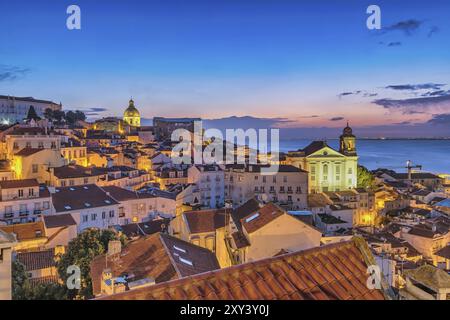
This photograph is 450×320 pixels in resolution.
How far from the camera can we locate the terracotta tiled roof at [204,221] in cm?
1587

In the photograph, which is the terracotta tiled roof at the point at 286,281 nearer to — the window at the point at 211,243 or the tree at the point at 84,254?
the tree at the point at 84,254

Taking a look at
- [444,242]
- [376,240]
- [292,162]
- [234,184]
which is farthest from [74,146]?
[444,242]

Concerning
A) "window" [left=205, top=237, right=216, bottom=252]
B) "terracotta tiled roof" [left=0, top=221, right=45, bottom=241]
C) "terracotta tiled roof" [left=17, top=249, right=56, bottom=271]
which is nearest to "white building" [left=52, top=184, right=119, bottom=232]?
"terracotta tiled roof" [left=0, top=221, right=45, bottom=241]

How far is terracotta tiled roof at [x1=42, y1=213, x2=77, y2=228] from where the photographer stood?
1944 centimetres

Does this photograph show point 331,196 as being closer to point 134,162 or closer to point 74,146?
point 134,162

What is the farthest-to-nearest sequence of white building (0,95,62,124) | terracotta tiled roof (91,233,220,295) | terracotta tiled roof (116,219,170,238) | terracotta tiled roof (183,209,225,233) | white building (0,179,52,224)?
white building (0,95,62,124) → white building (0,179,52,224) → terracotta tiled roof (116,219,170,238) → terracotta tiled roof (183,209,225,233) → terracotta tiled roof (91,233,220,295)

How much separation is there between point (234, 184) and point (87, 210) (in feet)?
63.0

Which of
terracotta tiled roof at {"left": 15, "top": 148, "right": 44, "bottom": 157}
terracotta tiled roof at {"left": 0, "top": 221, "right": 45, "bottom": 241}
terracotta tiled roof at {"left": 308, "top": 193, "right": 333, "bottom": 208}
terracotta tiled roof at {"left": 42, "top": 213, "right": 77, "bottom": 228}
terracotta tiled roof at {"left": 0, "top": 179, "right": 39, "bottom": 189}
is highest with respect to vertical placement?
terracotta tiled roof at {"left": 15, "top": 148, "right": 44, "bottom": 157}

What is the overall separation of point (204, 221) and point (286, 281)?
13295 mm

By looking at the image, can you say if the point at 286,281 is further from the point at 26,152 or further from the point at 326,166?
the point at 326,166

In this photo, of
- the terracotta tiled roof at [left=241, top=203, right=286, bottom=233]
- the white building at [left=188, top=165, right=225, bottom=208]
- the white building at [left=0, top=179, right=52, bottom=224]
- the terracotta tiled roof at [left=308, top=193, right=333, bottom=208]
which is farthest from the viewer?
the white building at [left=188, top=165, right=225, bottom=208]

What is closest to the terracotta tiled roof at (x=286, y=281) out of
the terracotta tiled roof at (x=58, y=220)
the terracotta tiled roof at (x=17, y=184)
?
the terracotta tiled roof at (x=58, y=220)

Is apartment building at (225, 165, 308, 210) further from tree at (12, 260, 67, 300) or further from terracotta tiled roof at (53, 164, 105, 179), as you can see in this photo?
tree at (12, 260, 67, 300)

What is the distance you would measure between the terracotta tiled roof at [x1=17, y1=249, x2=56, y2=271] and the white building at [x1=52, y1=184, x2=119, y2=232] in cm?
586
